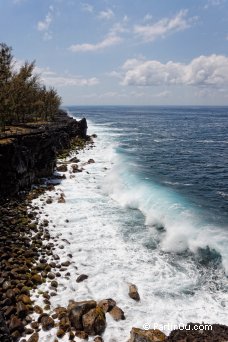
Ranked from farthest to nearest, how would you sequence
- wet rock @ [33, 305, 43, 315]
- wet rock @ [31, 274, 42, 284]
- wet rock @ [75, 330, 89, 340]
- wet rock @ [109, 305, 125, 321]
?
wet rock @ [31, 274, 42, 284]
wet rock @ [33, 305, 43, 315]
wet rock @ [109, 305, 125, 321]
wet rock @ [75, 330, 89, 340]

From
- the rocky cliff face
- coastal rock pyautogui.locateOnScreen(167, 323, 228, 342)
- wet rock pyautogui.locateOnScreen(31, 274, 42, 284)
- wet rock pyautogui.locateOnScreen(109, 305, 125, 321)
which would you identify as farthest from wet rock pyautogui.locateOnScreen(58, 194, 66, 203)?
coastal rock pyautogui.locateOnScreen(167, 323, 228, 342)

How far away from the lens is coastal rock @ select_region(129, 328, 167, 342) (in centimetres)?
1519

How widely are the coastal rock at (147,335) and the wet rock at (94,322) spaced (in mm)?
1744

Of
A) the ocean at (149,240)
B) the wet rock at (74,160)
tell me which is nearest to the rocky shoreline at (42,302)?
the ocean at (149,240)

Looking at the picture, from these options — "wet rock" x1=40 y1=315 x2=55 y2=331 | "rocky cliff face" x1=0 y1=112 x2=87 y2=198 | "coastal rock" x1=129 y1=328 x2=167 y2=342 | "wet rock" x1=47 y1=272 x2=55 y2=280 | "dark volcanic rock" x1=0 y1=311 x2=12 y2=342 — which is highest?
"rocky cliff face" x1=0 y1=112 x2=87 y2=198

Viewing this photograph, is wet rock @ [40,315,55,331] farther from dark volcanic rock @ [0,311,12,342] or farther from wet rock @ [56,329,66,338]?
dark volcanic rock @ [0,311,12,342]

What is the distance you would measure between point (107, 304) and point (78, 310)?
6.19ft

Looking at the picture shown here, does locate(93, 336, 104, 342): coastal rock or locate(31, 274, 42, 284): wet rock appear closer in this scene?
locate(93, 336, 104, 342): coastal rock

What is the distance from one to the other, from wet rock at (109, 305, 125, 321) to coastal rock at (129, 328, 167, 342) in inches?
63.1

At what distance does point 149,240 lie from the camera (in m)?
26.8

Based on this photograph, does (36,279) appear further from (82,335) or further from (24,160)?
(24,160)

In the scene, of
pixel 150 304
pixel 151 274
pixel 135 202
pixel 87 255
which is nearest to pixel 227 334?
pixel 150 304

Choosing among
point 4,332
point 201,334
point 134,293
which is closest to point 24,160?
point 134,293

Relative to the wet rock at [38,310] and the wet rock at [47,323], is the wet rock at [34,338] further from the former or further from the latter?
the wet rock at [38,310]
